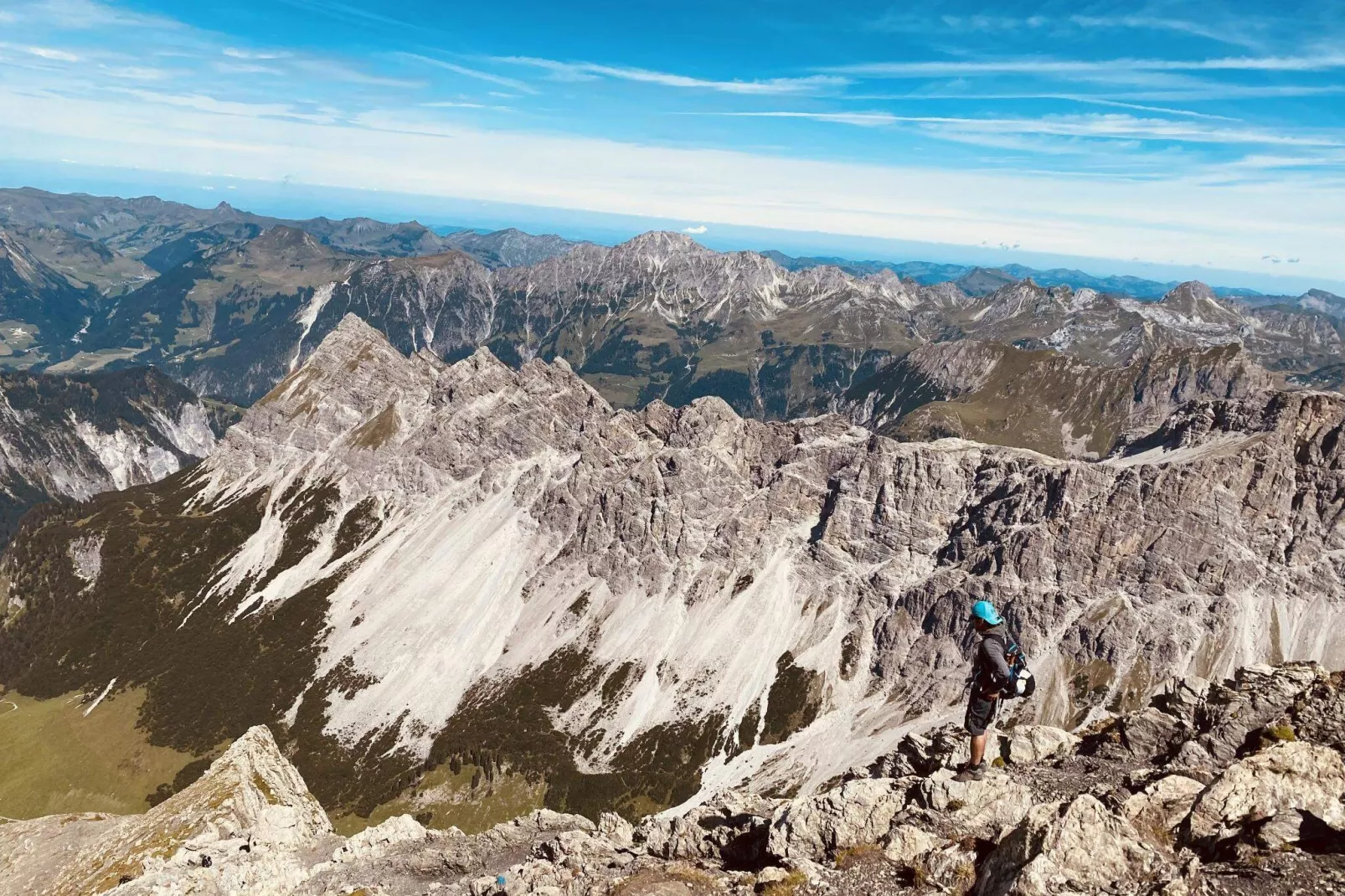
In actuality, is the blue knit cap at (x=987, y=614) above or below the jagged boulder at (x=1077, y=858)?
above

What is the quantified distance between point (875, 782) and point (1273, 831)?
68.4ft

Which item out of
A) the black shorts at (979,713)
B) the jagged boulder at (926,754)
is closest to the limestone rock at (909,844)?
the black shorts at (979,713)

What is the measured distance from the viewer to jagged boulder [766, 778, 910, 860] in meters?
42.1

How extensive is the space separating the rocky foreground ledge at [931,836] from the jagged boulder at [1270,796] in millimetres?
91

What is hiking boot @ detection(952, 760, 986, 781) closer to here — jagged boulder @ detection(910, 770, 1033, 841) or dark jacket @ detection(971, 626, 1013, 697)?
jagged boulder @ detection(910, 770, 1033, 841)

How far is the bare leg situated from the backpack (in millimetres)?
7135

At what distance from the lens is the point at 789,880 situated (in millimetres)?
38844

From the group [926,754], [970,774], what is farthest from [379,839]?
[970,774]

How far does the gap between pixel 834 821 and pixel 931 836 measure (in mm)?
5578

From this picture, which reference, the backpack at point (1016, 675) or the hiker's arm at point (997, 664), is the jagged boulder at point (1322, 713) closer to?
the backpack at point (1016, 675)

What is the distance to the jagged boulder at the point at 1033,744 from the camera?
2037 inches

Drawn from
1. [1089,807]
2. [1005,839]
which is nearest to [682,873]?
[1005,839]

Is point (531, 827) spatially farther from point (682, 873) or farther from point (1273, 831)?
point (1273, 831)

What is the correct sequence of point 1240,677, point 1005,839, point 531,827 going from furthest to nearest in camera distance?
1. point 531,827
2. point 1240,677
3. point 1005,839
